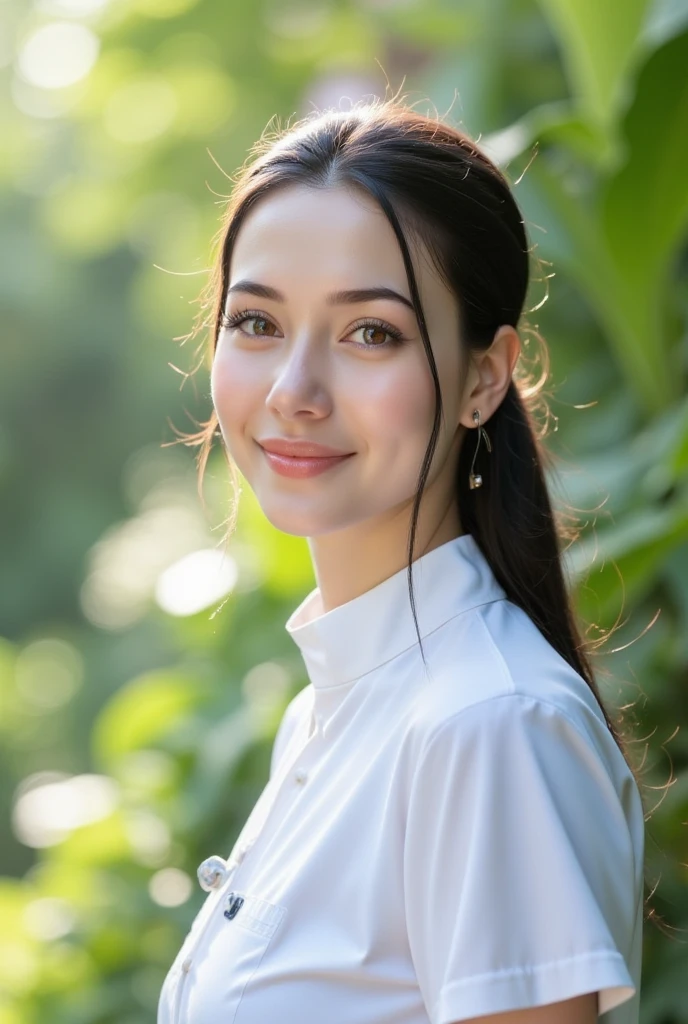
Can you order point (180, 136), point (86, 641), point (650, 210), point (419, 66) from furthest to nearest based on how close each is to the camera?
point (86, 641), point (180, 136), point (419, 66), point (650, 210)

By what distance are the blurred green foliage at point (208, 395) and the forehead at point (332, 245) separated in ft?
1.18

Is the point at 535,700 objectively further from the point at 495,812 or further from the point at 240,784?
the point at 240,784

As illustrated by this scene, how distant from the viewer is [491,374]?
Result: 1.15 meters

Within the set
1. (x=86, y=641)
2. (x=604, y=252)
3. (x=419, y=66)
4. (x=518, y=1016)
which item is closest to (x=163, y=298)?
(x=419, y=66)

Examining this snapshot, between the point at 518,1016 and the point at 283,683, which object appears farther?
the point at 283,683

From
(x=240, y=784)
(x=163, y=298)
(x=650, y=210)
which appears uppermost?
(x=163, y=298)

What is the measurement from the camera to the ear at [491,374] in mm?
1134

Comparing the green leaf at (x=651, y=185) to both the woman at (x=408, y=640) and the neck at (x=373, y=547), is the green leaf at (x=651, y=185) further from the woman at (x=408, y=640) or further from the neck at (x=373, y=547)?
the neck at (x=373, y=547)

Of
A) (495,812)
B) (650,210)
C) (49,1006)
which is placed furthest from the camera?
→ (49,1006)

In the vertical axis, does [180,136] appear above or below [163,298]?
above

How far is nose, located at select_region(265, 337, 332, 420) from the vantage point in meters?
1.03

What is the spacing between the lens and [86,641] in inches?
251

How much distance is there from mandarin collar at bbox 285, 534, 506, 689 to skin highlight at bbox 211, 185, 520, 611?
0.14 feet

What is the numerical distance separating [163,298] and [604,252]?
3.00 m
